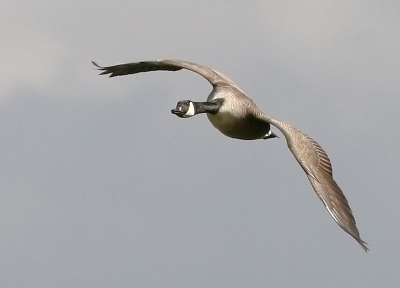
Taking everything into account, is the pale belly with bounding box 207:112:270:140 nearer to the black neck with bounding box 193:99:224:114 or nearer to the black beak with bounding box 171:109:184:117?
the black neck with bounding box 193:99:224:114

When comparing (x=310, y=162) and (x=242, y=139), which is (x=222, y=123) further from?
(x=310, y=162)

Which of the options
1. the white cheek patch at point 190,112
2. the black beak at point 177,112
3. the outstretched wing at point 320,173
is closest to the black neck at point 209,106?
the white cheek patch at point 190,112

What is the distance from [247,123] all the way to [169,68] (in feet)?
10.3

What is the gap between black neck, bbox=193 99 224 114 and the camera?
23.8 meters

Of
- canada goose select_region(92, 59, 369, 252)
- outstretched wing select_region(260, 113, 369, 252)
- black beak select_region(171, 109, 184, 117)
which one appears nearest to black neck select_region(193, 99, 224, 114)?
canada goose select_region(92, 59, 369, 252)

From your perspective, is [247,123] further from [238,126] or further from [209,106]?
[209,106]

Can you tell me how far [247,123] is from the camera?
25172 mm

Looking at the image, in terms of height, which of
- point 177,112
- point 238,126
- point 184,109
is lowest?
point 177,112

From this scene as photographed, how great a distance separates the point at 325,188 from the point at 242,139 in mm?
3809

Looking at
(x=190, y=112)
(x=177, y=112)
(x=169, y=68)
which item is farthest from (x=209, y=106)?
(x=169, y=68)

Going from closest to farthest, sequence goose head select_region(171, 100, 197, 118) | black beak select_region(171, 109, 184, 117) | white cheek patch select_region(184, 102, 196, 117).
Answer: black beak select_region(171, 109, 184, 117) → goose head select_region(171, 100, 197, 118) → white cheek patch select_region(184, 102, 196, 117)

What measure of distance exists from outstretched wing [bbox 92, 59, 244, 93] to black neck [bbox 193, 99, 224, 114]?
6.38ft

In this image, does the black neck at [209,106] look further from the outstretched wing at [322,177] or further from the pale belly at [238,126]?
the outstretched wing at [322,177]

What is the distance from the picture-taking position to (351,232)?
A: 68.1 ft
